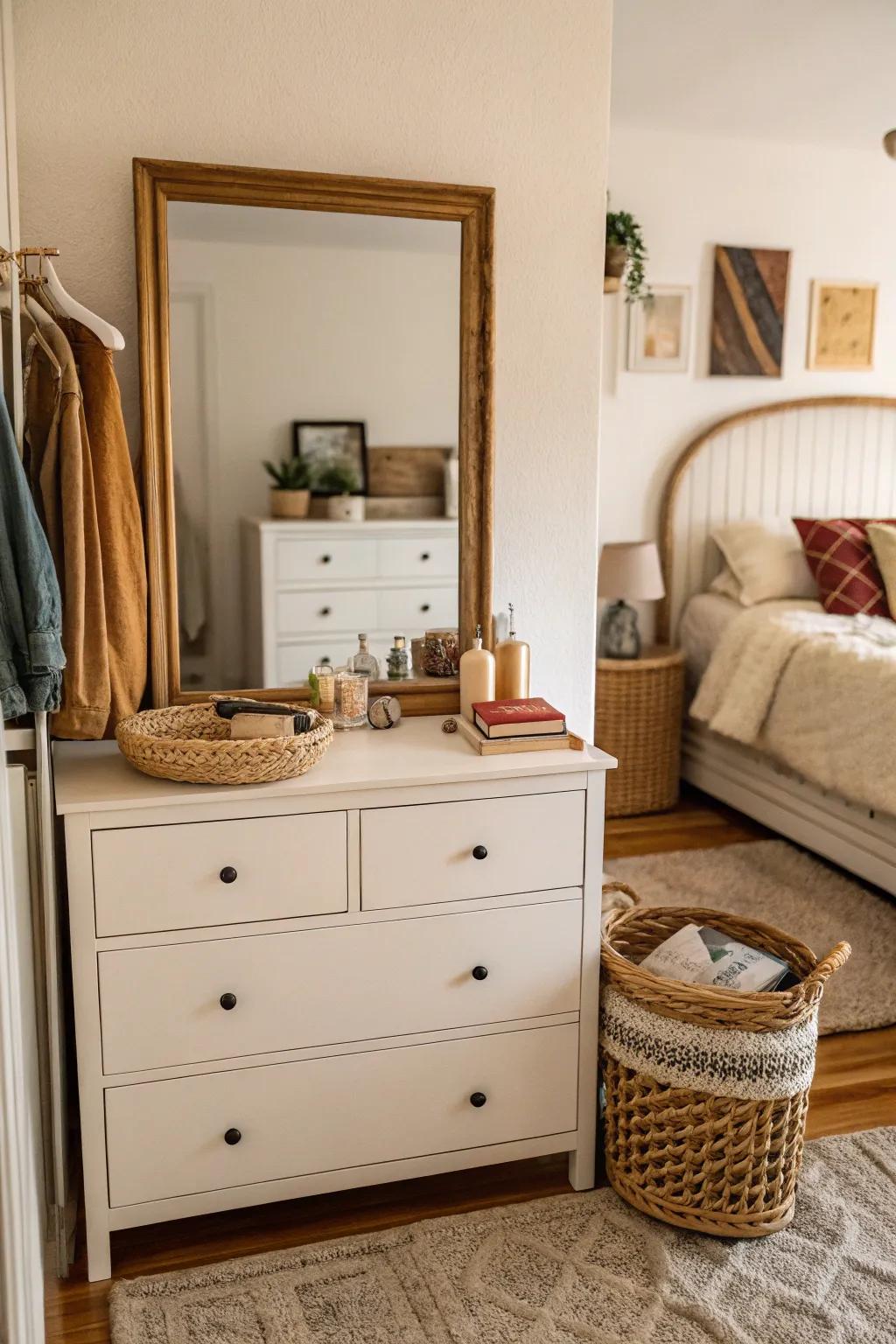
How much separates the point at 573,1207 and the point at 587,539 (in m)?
1.31

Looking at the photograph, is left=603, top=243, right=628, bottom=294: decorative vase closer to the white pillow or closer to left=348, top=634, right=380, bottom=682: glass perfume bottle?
the white pillow

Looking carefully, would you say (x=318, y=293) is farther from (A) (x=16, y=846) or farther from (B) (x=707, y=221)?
(B) (x=707, y=221)

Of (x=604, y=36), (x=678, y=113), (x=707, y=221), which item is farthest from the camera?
(x=707, y=221)

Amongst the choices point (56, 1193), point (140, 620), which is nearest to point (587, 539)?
point (140, 620)

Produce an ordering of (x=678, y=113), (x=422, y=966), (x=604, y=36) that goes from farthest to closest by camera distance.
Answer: (x=678, y=113)
(x=604, y=36)
(x=422, y=966)

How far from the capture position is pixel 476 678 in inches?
86.8

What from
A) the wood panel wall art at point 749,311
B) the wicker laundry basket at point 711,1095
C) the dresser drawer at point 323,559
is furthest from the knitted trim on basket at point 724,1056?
the wood panel wall art at point 749,311

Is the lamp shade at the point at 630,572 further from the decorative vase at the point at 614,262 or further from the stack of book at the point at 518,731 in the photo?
the stack of book at the point at 518,731

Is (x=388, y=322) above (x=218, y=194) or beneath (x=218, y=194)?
beneath

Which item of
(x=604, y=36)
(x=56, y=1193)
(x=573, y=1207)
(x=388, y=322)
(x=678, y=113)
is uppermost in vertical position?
(x=678, y=113)

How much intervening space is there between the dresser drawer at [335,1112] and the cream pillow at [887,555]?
8.44ft

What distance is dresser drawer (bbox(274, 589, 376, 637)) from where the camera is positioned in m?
2.23

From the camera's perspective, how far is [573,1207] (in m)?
2.07

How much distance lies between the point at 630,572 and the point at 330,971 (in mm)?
2526
